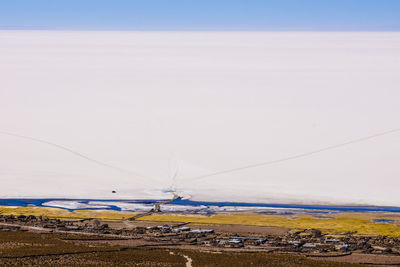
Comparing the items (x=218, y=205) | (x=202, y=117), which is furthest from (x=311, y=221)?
(x=202, y=117)

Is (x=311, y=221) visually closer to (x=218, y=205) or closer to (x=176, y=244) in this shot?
(x=218, y=205)

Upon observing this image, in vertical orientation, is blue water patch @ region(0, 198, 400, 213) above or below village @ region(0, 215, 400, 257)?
above

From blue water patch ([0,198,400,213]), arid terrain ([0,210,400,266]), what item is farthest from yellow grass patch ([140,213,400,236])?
blue water patch ([0,198,400,213])

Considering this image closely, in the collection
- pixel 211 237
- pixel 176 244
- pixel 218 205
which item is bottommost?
pixel 176 244

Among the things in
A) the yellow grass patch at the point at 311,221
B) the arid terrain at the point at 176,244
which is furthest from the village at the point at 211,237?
the yellow grass patch at the point at 311,221

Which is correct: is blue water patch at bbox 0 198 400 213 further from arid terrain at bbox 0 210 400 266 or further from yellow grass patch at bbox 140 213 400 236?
arid terrain at bbox 0 210 400 266

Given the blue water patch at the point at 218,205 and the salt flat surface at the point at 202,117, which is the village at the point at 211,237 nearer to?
the blue water patch at the point at 218,205

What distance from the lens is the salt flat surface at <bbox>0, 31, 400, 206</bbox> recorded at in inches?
2055

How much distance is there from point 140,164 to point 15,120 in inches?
572

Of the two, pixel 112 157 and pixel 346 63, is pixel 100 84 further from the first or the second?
pixel 346 63

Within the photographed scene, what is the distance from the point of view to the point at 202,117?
202 ft

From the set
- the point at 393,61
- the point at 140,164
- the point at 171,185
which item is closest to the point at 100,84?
the point at 140,164

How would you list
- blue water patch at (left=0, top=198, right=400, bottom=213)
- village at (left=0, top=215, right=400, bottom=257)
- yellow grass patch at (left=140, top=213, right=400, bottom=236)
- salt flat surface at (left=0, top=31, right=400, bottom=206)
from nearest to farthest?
1. village at (left=0, top=215, right=400, bottom=257)
2. yellow grass patch at (left=140, top=213, right=400, bottom=236)
3. blue water patch at (left=0, top=198, right=400, bottom=213)
4. salt flat surface at (left=0, top=31, right=400, bottom=206)

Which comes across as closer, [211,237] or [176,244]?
[176,244]
